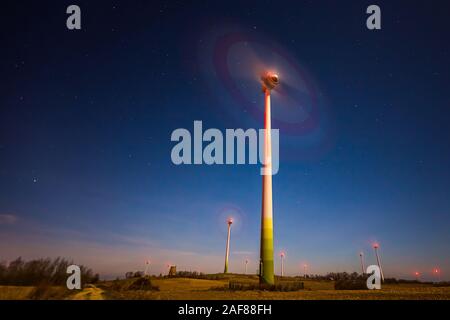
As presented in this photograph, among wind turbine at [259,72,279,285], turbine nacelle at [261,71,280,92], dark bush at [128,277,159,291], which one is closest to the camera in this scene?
dark bush at [128,277,159,291]

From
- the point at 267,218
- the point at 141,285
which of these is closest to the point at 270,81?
the point at 267,218

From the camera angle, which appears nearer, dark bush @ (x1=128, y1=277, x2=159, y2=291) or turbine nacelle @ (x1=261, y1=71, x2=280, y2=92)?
dark bush @ (x1=128, y1=277, x2=159, y2=291)

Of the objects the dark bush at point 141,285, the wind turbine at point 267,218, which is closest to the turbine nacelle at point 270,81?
the wind turbine at point 267,218

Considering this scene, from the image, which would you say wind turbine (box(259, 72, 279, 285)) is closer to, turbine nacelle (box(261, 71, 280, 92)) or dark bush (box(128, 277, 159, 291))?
turbine nacelle (box(261, 71, 280, 92))

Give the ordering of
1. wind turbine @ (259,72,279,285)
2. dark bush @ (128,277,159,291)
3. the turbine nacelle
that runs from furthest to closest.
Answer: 1. the turbine nacelle
2. wind turbine @ (259,72,279,285)
3. dark bush @ (128,277,159,291)

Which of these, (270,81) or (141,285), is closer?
(141,285)

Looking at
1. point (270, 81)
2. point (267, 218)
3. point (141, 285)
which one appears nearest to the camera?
point (141, 285)

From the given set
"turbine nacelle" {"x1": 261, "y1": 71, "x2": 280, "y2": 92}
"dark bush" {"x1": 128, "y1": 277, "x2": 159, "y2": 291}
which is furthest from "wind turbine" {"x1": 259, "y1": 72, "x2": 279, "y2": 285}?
"dark bush" {"x1": 128, "y1": 277, "x2": 159, "y2": 291}

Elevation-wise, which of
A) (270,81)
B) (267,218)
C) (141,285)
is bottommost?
(141,285)

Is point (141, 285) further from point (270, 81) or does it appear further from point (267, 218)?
point (270, 81)
